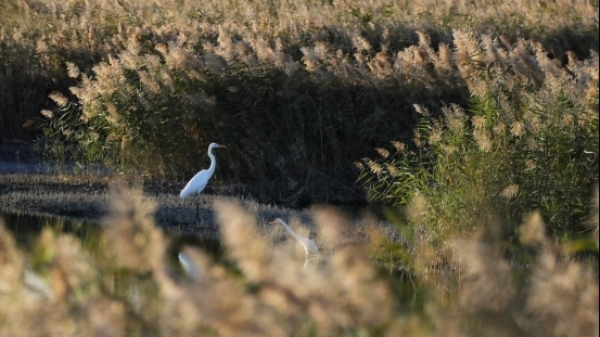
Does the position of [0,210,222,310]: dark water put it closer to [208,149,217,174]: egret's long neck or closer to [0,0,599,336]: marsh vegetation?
[0,0,599,336]: marsh vegetation

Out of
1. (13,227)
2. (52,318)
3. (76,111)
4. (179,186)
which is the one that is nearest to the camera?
(52,318)

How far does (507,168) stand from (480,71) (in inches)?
63.4

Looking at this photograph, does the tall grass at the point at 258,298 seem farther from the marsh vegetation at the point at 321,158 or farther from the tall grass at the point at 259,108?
the tall grass at the point at 259,108

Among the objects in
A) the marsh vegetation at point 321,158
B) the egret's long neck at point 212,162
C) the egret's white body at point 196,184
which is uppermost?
the marsh vegetation at point 321,158

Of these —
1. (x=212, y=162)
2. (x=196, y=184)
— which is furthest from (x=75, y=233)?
(x=212, y=162)

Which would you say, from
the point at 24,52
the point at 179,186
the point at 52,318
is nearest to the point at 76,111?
the point at 24,52

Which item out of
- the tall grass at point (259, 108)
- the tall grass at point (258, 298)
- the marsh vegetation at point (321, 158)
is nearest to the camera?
the tall grass at point (258, 298)

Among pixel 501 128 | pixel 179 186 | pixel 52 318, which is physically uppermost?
pixel 52 318

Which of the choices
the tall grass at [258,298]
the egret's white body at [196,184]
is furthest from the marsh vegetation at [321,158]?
the egret's white body at [196,184]

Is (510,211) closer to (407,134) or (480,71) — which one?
(480,71)

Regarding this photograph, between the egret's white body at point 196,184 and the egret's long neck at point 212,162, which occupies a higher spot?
→ the egret's long neck at point 212,162

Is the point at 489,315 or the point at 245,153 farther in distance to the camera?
the point at 245,153

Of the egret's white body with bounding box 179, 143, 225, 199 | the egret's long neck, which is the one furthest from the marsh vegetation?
the egret's long neck

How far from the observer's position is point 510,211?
862 cm
